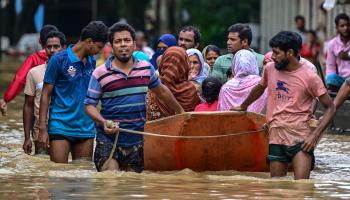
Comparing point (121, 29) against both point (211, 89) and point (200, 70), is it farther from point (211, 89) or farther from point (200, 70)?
point (200, 70)

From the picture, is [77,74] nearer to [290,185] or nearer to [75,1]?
[290,185]

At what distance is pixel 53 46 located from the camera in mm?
13977

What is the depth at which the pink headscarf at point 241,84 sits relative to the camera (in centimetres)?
1395

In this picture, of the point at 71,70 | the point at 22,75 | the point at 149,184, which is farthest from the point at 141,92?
the point at 22,75

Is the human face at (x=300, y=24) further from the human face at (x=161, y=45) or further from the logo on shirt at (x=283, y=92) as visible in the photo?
the logo on shirt at (x=283, y=92)

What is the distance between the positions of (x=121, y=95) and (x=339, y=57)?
27.9 feet

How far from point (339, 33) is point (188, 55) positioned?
17.5ft

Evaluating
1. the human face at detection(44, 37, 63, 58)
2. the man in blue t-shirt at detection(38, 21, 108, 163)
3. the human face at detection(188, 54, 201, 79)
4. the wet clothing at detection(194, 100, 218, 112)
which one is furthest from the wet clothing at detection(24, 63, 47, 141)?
the human face at detection(188, 54, 201, 79)

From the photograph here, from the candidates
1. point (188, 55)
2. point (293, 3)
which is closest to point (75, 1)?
point (293, 3)

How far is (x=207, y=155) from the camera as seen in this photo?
13352mm

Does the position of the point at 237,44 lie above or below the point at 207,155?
above

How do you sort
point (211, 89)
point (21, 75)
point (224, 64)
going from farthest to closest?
point (224, 64) < point (21, 75) < point (211, 89)

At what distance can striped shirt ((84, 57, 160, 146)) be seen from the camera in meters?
11.6

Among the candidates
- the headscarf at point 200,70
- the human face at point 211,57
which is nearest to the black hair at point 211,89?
the headscarf at point 200,70
